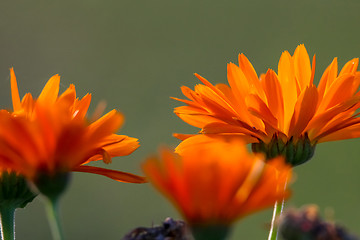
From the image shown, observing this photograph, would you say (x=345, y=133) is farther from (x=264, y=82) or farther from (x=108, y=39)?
(x=108, y=39)

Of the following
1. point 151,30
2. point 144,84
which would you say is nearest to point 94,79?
point 144,84

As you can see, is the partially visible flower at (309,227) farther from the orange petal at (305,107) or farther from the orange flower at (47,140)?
the orange petal at (305,107)

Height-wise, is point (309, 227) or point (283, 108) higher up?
point (283, 108)

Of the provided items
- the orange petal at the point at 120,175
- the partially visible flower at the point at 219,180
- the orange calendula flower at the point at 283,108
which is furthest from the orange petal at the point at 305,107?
the partially visible flower at the point at 219,180

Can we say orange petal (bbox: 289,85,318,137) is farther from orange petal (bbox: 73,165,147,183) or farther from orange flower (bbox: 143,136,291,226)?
orange flower (bbox: 143,136,291,226)

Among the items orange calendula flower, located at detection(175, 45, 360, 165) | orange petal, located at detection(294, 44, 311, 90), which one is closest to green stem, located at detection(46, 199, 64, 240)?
orange calendula flower, located at detection(175, 45, 360, 165)

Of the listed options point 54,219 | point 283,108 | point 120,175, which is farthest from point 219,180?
point 283,108

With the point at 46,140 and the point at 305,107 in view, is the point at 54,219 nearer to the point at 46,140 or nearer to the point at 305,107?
the point at 46,140
